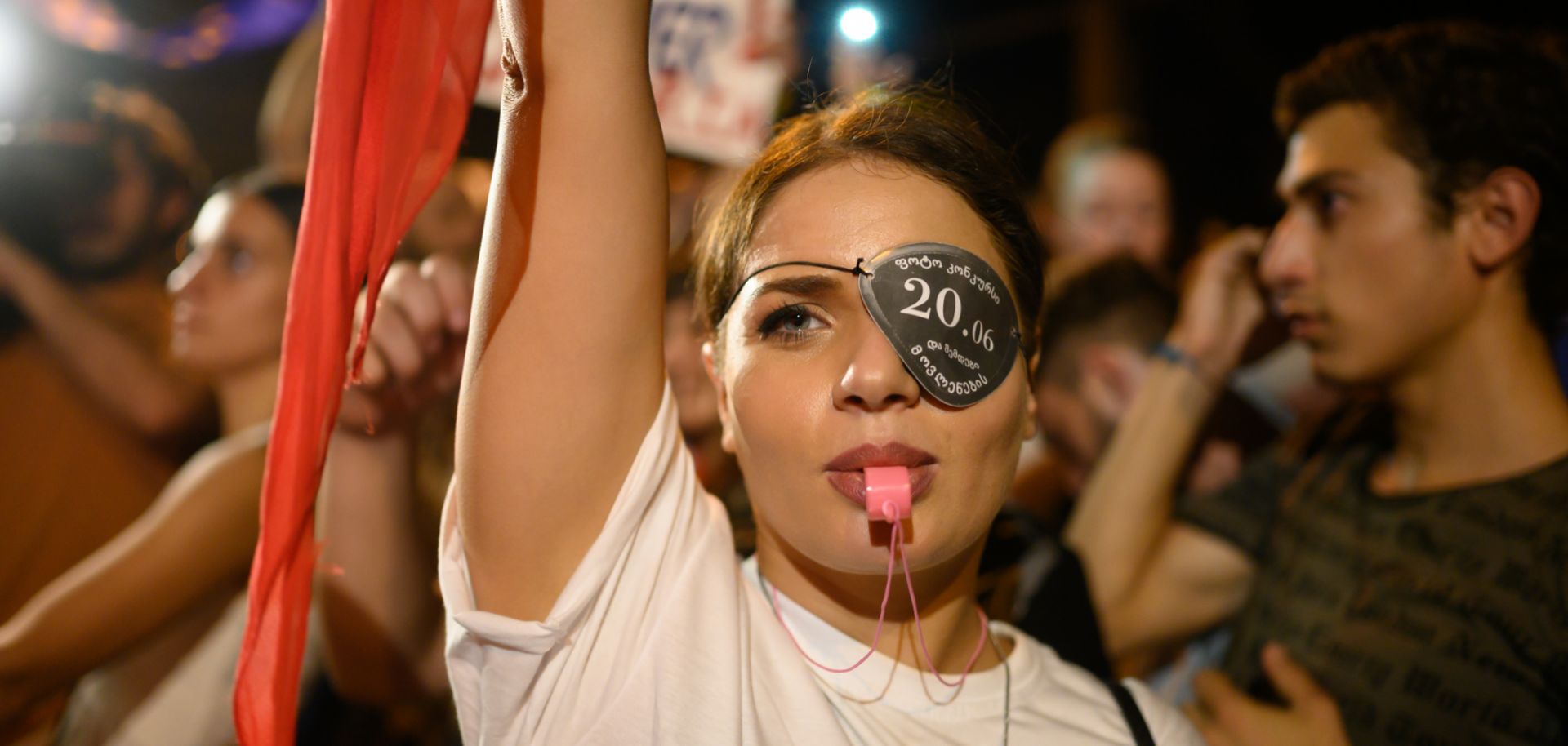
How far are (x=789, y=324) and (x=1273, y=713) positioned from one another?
→ 123 centimetres

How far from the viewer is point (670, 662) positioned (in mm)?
1165

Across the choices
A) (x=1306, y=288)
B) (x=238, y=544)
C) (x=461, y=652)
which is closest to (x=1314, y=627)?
(x=1306, y=288)

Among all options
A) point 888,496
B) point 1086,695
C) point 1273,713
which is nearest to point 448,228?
point 888,496

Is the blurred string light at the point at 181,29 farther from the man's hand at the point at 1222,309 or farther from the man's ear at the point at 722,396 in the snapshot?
the man's hand at the point at 1222,309

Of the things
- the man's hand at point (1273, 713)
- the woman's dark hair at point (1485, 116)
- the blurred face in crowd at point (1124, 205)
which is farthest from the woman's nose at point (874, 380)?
the blurred face in crowd at point (1124, 205)

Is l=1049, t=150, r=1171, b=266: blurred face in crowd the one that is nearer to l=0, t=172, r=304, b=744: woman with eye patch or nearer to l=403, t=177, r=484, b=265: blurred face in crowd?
l=403, t=177, r=484, b=265: blurred face in crowd

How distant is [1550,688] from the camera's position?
1704 millimetres

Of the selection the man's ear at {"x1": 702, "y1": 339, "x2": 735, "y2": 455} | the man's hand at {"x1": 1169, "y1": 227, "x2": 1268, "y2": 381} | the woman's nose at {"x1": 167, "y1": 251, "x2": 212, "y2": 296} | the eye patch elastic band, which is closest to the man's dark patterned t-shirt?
the man's hand at {"x1": 1169, "y1": 227, "x2": 1268, "y2": 381}

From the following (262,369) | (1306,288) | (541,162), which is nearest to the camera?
(541,162)

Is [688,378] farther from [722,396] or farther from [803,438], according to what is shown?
[803,438]

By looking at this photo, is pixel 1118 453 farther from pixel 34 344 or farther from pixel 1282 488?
pixel 34 344

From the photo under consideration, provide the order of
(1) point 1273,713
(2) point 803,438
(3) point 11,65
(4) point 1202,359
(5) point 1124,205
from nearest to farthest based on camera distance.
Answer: (2) point 803,438, (1) point 1273,713, (3) point 11,65, (4) point 1202,359, (5) point 1124,205

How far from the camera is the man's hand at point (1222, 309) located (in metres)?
2.67

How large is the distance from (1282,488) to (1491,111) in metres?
0.93
